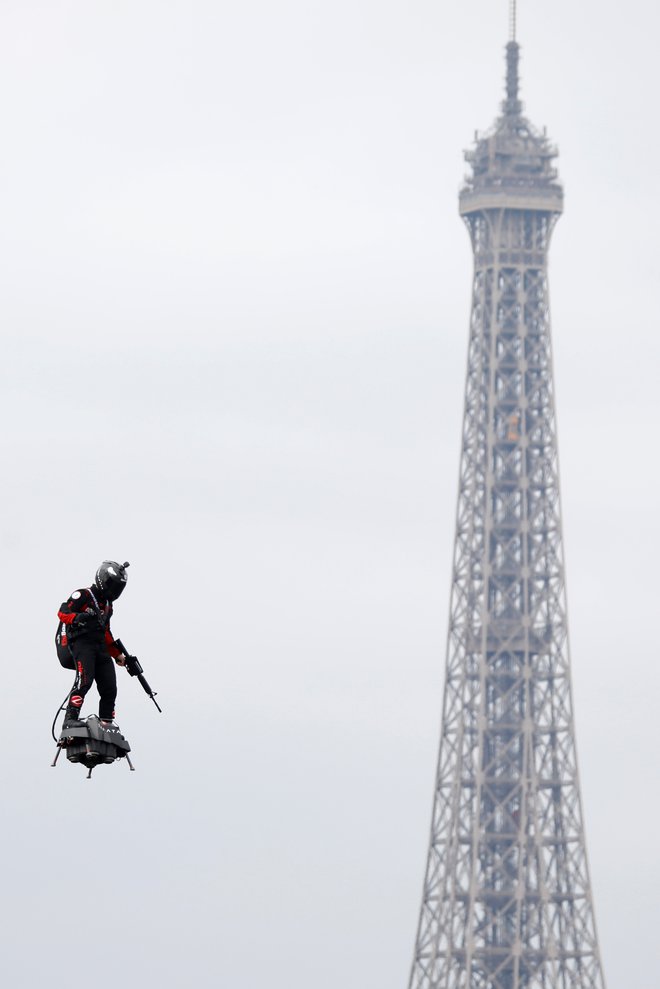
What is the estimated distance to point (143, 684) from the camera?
226 ft

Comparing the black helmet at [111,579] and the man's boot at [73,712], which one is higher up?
the black helmet at [111,579]

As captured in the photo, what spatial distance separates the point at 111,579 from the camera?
7012cm

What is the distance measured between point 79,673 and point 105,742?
142cm

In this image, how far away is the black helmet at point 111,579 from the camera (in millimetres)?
69812

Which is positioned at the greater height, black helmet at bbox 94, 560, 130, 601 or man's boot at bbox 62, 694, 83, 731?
black helmet at bbox 94, 560, 130, 601

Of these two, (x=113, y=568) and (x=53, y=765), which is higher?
(x=113, y=568)

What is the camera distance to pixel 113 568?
2753 inches

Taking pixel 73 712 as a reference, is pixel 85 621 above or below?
above

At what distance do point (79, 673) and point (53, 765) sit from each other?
9.31 ft

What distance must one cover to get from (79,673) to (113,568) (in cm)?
203

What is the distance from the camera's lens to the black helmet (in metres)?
69.8

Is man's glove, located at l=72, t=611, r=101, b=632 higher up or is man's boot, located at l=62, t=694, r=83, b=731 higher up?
man's glove, located at l=72, t=611, r=101, b=632

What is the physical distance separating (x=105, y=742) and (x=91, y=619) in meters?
2.29
